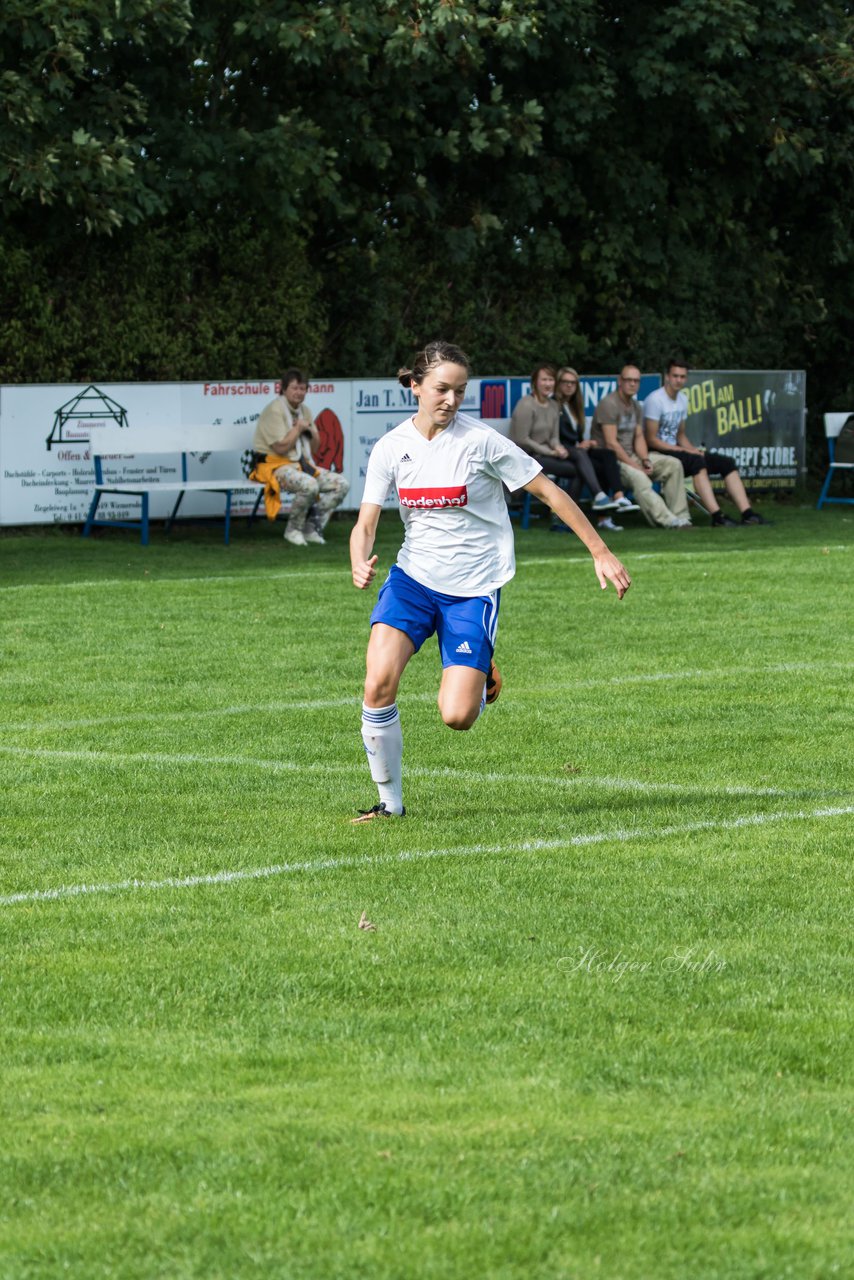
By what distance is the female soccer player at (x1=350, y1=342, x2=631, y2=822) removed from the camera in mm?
7863

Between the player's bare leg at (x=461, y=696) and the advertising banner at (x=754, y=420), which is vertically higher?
the advertising banner at (x=754, y=420)

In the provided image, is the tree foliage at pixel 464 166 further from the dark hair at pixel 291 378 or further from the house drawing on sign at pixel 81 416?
the dark hair at pixel 291 378

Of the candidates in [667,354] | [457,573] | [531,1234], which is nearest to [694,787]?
[457,573]

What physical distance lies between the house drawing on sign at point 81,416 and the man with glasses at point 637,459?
5.40m

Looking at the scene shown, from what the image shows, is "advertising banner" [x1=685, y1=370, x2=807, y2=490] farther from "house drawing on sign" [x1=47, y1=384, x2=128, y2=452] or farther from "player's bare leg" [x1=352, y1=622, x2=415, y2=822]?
"player's bare leg" [x1=352, y1=622, x2=415, y2=822]

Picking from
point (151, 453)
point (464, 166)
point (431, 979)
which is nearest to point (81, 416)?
point (151, 453)

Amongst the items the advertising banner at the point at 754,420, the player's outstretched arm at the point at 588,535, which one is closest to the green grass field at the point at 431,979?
→ the player's outstretched arm at the point at 588,535

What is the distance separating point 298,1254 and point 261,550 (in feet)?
54.1

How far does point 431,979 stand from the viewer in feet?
17.8

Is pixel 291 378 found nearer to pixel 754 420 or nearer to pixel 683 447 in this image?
pixel 683 447

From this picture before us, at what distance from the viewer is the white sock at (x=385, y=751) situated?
25.6ft

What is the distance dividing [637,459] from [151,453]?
5416 mm

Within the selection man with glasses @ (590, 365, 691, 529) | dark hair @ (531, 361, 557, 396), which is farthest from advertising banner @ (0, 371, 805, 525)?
man with glasses @ (590, 365, 691, 529)

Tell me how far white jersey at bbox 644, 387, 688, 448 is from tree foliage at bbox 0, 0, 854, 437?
3067 mm
